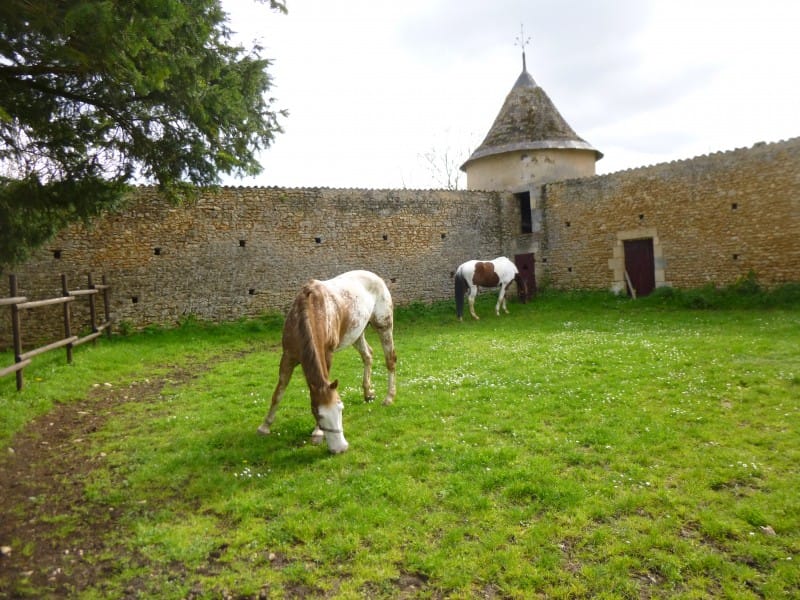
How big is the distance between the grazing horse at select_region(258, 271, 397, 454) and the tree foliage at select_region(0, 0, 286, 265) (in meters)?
1.92

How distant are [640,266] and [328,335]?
41.3 feet

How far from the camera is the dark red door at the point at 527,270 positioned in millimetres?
17406

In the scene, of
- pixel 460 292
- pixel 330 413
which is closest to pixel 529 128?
pixel 460 292

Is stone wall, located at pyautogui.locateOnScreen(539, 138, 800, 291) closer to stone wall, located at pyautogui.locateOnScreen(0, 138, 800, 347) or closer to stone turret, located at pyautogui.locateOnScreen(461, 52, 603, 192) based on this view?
stone wall, located at pyautogui.locateOnScreen(0, 138, 800, 347)

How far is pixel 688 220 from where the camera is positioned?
535 inches

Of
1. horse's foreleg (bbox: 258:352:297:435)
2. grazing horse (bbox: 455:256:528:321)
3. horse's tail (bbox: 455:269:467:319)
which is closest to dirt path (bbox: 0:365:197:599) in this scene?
horse's foreleg (bbox: 258:352:297:435)

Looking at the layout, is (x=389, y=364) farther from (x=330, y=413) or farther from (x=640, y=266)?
(x=640, y=266)

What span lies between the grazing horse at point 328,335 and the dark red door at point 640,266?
36.0 ft

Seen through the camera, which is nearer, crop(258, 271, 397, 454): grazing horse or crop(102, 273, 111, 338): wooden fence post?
crop(258, 271, 397, 454): grazing horse

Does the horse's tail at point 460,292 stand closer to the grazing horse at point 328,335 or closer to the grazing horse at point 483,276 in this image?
the grazing horse at point 483,276

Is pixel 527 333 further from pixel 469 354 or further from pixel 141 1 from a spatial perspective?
pixel 141 1

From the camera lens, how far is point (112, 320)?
11586 millimetres

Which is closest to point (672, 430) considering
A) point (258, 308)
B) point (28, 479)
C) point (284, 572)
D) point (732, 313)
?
point (284, 572)

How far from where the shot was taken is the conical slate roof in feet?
59.3
